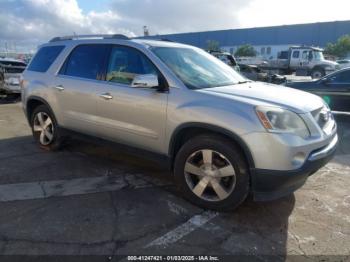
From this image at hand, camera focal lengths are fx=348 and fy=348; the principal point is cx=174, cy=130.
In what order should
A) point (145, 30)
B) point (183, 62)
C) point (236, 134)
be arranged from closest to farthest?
1. point (236, 134)
2. point (183, 62)
3. point (145, 30)

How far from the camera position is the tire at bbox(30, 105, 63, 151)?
5.66 metres

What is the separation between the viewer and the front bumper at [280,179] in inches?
130

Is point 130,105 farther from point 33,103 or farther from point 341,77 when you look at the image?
point 341,77

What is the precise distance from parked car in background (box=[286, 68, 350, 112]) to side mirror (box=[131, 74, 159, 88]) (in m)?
6.36

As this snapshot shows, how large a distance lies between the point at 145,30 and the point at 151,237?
185ft

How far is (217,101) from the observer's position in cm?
357

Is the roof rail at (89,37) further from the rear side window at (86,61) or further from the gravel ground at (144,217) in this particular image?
the gravel ground at (144,217)

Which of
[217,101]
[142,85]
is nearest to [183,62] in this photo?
[142,85]

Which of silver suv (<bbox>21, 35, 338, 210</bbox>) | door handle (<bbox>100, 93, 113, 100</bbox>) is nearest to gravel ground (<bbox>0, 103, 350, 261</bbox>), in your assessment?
silver suv (<bbox>21, 35, 338, 210</bbox>)

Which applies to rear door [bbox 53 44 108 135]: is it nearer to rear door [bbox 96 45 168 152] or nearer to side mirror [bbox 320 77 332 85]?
rear door [bbox 96 45 168 152]

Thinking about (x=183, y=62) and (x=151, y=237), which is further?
(x=183, y=62)

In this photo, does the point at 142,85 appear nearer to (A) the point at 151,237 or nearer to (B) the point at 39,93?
(A) the point at 151,237

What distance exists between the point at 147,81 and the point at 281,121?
1548 mm

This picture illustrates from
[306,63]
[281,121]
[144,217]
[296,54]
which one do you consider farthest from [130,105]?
[296,54]
